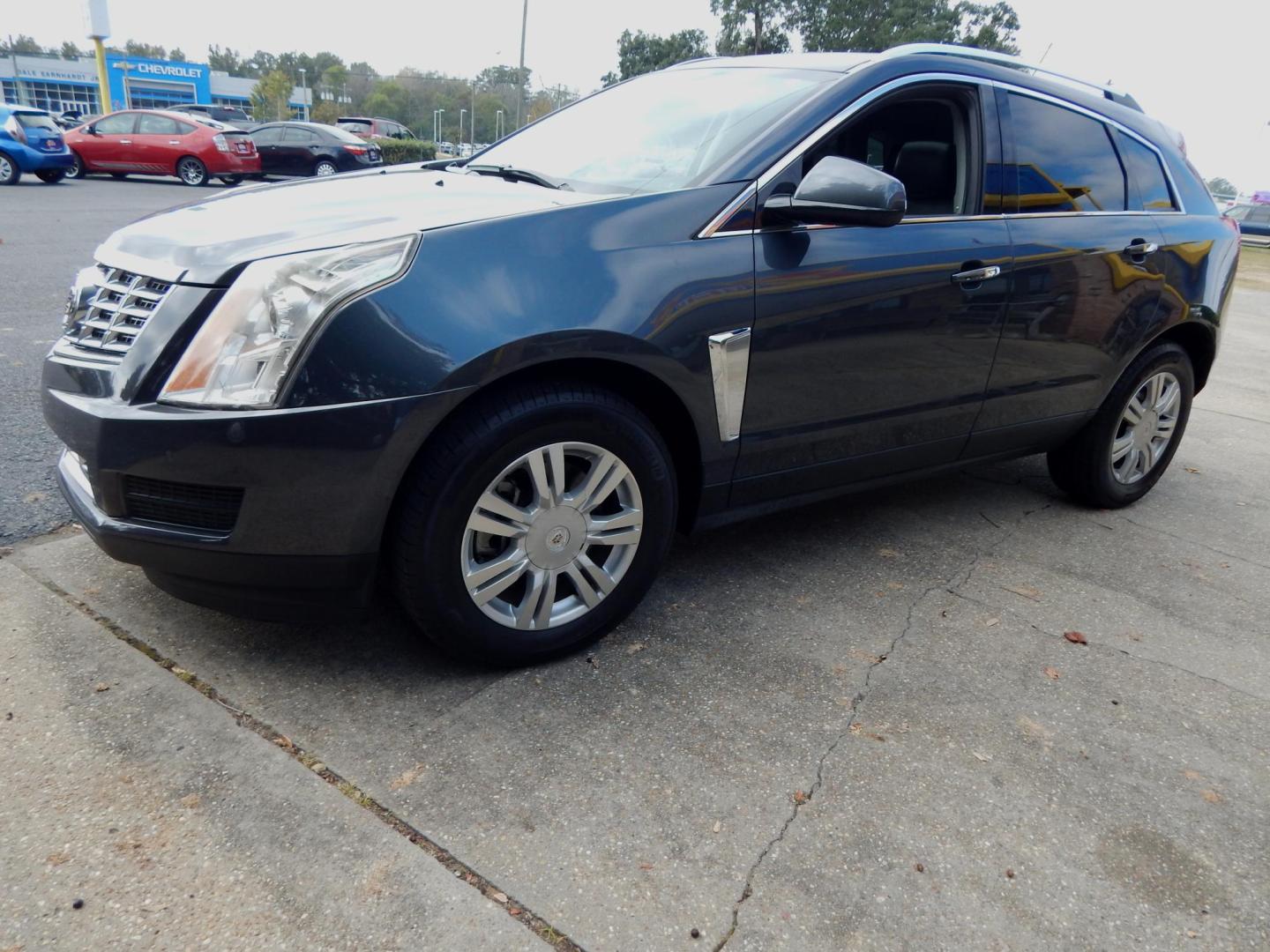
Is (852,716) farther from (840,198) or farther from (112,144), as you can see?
(112,144)

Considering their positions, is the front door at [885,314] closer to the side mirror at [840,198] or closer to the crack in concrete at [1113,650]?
the side mirror at [840,198]

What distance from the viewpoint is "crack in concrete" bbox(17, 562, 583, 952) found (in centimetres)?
180

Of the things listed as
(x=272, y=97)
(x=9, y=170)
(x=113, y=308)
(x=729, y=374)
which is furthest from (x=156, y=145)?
(x=272, y=97)

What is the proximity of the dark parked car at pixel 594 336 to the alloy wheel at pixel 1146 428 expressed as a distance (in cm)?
43

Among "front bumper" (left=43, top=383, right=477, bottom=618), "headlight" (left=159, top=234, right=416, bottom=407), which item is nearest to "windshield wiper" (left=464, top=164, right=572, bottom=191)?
"headlight" (left=159, top=234, right=416, bottom=407)

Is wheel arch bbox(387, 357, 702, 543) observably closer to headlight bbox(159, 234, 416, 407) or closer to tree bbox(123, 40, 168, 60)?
headlight bbox(159, 234, 416, 407)

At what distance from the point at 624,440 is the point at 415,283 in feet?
2.23

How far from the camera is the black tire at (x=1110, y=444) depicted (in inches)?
160

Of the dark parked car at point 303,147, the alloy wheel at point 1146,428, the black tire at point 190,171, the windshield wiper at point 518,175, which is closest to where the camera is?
the windshield wiper at point 518,175

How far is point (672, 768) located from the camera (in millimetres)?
2270

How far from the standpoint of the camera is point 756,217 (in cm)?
272

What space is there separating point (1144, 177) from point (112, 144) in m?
20.1

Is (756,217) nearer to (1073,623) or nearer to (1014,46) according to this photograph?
(1073,623)


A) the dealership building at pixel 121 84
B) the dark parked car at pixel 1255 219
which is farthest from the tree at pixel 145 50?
the dark parked car at pixel 1255 219
